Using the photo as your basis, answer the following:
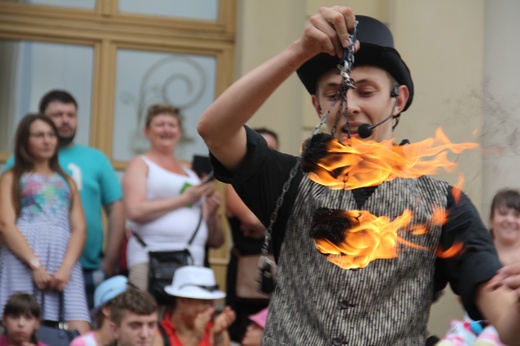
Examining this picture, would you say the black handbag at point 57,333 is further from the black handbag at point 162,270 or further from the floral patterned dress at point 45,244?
the black handbag at point 162,270

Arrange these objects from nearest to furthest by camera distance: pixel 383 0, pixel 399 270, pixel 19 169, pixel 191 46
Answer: pixel 399 270
pixel 19 169
pixel 383 0
pixel 191 46

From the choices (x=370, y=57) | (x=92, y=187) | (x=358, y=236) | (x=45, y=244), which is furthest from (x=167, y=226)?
(x=358, y=236)

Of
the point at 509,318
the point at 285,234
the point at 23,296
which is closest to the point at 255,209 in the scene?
the point at 285,234

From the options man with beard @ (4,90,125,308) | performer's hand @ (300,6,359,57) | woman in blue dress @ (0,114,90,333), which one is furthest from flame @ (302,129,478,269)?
man with beard @ (4,90,125,308)

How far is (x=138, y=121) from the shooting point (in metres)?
7.25

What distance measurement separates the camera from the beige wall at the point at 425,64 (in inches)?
107

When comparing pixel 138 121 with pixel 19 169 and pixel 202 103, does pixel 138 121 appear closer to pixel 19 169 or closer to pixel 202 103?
pixel 202 103

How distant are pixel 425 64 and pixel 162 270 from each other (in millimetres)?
1746

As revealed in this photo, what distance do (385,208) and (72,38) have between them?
508 centimetres

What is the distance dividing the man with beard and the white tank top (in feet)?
0.70

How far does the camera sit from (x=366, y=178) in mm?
2596

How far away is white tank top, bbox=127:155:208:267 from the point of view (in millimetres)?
5531

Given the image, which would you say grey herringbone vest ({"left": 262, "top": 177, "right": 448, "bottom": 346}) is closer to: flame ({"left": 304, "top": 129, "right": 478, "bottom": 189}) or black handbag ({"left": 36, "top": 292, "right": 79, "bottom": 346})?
flame ({"left": 304, "top": 129, "right": 478, "bottom": 189})

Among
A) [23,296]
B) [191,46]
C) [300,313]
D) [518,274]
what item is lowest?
[23,296]
